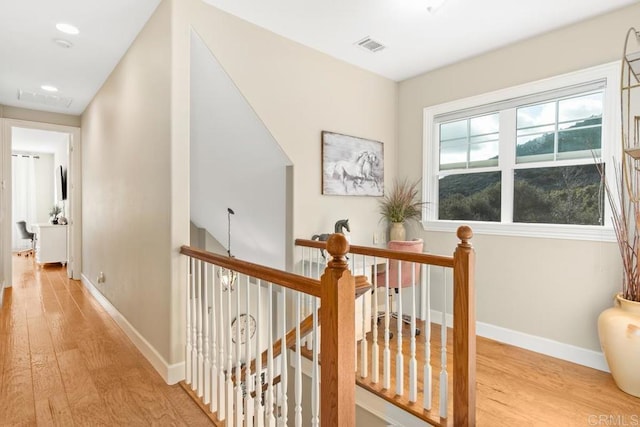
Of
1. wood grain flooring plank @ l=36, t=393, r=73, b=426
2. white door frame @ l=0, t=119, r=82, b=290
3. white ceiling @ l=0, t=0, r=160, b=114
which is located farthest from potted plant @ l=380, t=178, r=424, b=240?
white door frame @ l=0, t=119, r=82, b=290

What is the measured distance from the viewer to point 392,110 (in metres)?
3.97

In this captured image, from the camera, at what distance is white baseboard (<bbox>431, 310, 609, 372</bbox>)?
265 cm

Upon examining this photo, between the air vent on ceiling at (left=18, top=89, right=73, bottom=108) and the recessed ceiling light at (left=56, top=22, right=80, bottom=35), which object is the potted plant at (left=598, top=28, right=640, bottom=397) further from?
the air vent on ceiling at (left=18, top=89, right=73, bottom=108)

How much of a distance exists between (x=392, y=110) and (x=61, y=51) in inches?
130

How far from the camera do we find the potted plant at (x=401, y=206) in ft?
12.3

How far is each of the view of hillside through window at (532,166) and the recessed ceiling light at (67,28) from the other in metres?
3.45

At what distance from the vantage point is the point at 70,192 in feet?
17.5

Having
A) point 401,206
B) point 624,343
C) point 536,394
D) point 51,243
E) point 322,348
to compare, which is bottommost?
point 536,394

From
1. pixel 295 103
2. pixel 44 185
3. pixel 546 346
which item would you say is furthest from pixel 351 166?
pixel 44 185

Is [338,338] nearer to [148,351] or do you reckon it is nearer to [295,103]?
[148,351]

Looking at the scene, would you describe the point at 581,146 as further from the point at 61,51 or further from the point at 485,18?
Result: the point at 61,51

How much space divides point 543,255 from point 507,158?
92 cm

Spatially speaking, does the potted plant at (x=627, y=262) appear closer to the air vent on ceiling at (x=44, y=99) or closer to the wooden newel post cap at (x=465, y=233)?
the wooden newel post cap at (x=465, y=233)

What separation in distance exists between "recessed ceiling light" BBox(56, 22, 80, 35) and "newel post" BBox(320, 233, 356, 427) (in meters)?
3.00
